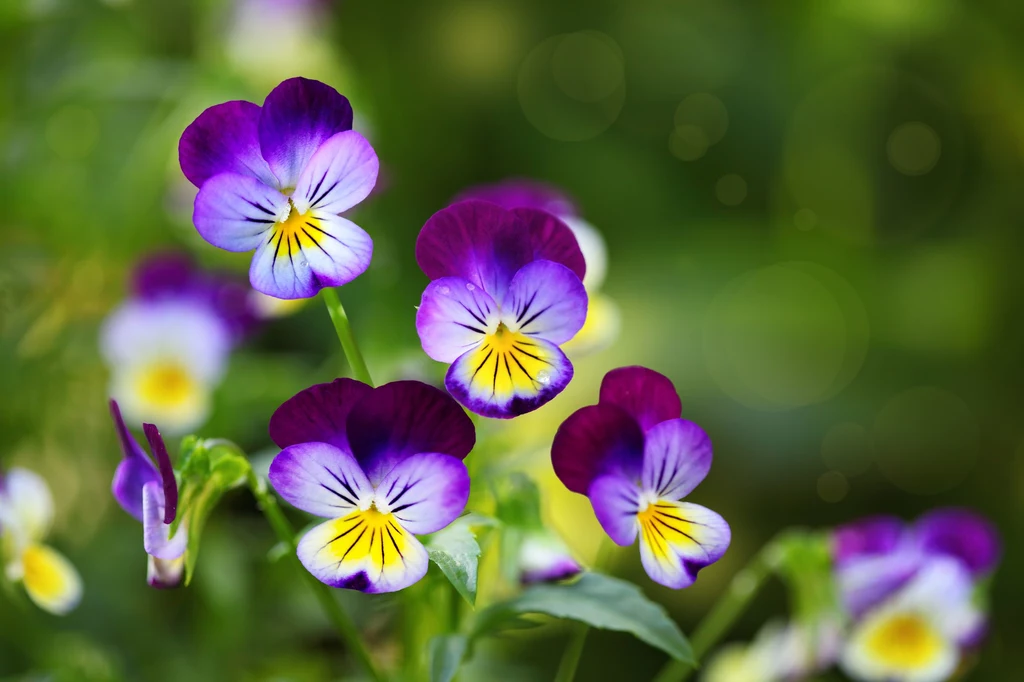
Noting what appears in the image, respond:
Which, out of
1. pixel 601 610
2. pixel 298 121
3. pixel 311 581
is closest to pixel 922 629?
pixel 601 610

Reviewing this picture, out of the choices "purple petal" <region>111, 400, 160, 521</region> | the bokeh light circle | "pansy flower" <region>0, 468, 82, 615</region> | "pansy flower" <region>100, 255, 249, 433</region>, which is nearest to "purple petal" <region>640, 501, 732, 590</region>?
"purple petal" <region>111, 400, 160, 521</region>

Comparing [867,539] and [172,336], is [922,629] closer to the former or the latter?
[867,539]

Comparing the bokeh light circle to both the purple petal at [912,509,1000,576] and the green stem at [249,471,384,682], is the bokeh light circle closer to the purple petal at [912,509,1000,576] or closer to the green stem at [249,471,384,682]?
the purple petal at [912,509,1000,576]

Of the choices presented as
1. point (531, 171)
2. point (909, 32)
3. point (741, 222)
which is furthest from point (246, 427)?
point (909, 32)

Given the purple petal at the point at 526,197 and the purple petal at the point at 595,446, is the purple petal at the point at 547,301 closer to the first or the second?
the purple petal at the point at 595,446

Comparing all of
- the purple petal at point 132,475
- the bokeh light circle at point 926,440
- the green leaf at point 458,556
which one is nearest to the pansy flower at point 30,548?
the purple petal at point 132,475

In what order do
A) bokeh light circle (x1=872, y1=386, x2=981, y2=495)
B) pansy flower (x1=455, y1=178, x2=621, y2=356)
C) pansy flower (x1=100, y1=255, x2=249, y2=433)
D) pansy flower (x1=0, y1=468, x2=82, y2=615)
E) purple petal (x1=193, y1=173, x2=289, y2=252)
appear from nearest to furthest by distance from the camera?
purple petal (x1=193, y1=173, x2=289, y2=252), pansy flower (x1=0, y1=468, x2=82, y2=615), pansy flower (x1=455, y1=178, x2=621, y2=356), pansy flower (x1=100, y1=255, x2=249, y2=433), bokeh light circle (x1=872, y1=386, x2=981, y2=495)
